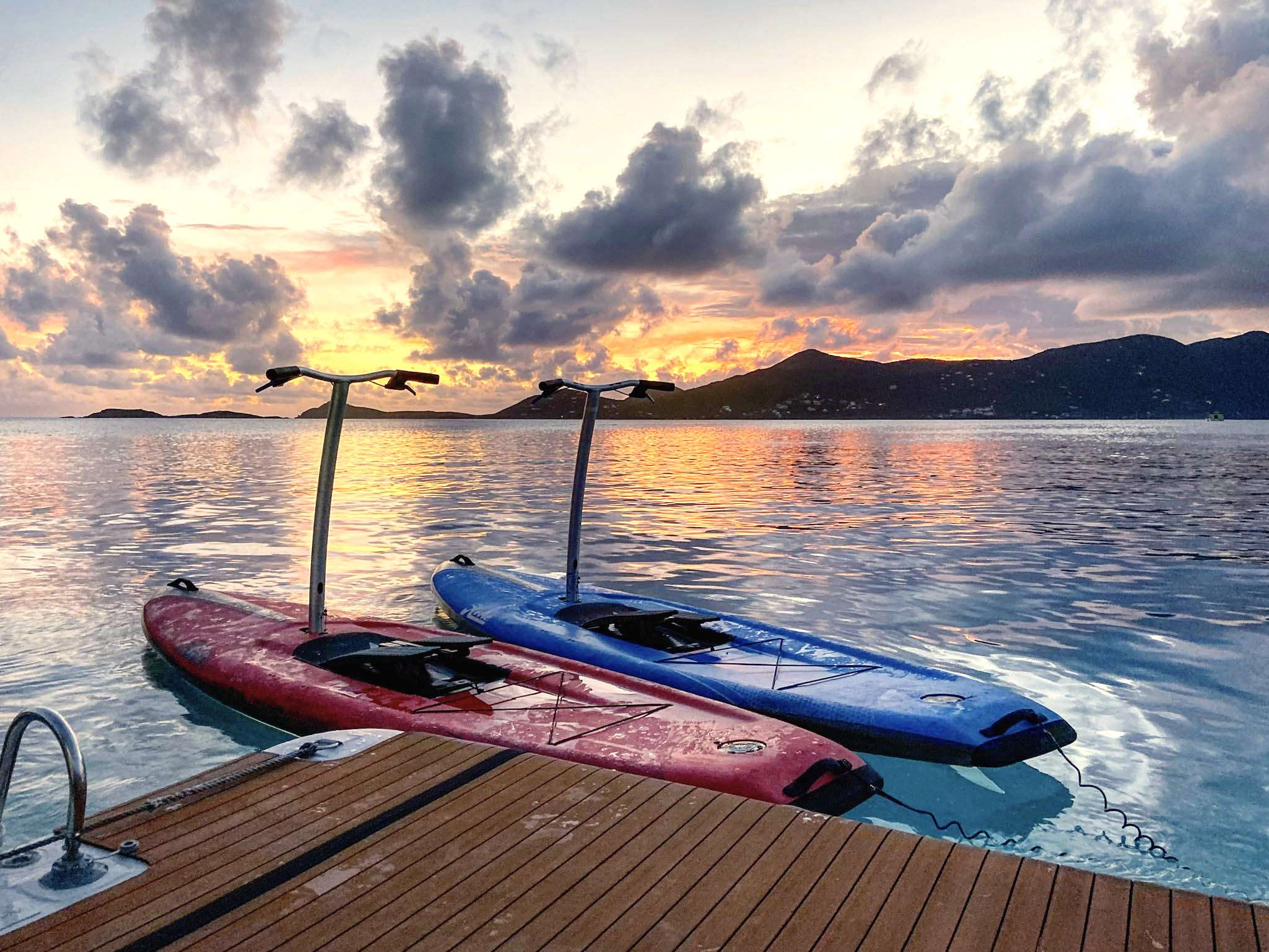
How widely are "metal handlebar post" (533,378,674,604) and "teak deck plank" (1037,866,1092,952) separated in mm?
7570

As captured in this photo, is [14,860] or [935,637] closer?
[14,860]

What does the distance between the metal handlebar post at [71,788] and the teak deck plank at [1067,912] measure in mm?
4804

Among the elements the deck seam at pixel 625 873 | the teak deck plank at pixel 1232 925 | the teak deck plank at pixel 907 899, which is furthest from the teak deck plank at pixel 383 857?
the teak deck plank at pixel 1232 925

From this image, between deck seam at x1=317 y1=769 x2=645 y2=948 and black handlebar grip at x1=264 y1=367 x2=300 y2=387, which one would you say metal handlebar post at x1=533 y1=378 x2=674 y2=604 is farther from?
deck seam at x1=317 y1=769 x2=645 y2=948

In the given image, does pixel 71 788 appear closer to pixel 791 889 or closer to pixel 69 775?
pixel 69 775

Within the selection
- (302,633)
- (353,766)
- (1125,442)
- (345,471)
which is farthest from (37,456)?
(1125,442)

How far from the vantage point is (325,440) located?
10.3m

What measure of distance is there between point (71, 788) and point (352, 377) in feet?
19.7

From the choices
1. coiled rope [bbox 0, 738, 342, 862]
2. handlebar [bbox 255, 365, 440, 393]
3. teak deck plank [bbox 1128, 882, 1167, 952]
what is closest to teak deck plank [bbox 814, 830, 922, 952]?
teak deck plank [bbox 1128, 882, 1167, 952]

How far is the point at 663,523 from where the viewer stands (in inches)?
1132

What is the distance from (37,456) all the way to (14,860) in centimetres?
8388

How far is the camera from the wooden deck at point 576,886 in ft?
13.9

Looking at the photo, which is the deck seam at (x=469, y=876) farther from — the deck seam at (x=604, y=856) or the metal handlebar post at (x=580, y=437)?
the metal handlebar post at (x=580, y=437)

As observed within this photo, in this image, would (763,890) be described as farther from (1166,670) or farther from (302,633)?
(1166,670)
